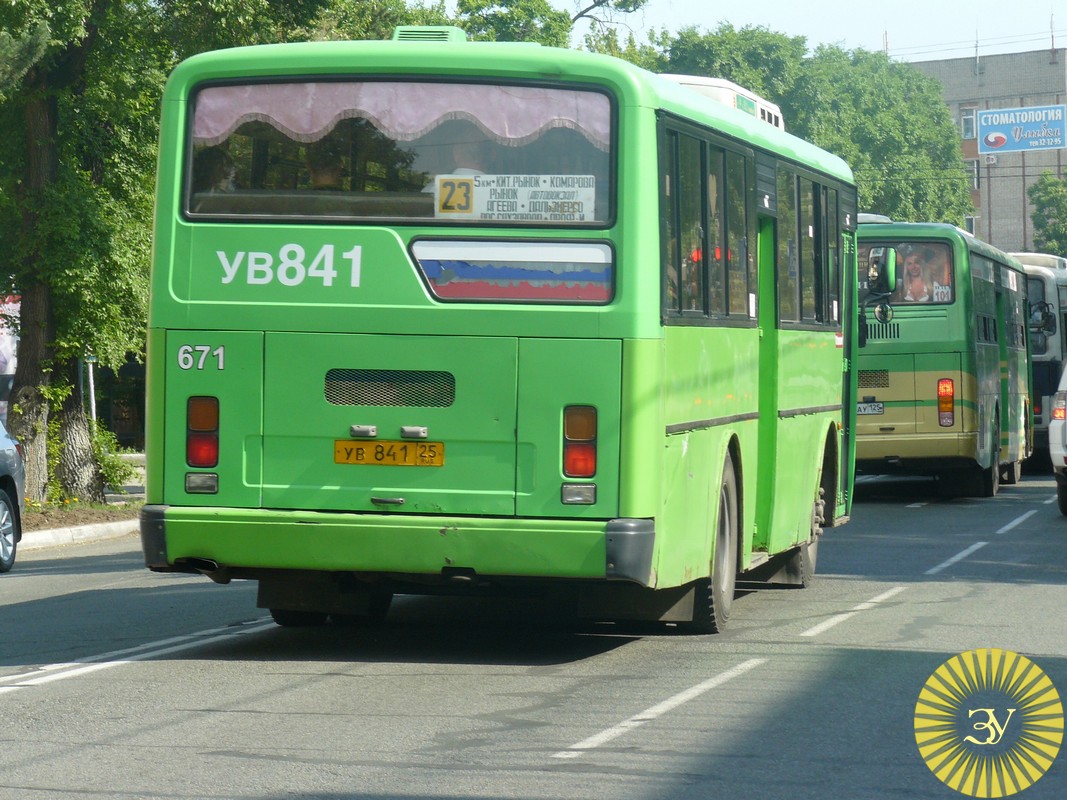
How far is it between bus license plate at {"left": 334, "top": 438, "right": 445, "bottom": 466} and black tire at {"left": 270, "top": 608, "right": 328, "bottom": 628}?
72.0 inches

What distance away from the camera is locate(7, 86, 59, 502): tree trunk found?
74.8ft

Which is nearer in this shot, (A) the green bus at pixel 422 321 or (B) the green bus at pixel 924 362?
(A) the green bus at pixel 422 321

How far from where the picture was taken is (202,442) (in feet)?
30.4

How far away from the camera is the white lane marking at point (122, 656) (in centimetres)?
885

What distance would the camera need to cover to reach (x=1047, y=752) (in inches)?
287

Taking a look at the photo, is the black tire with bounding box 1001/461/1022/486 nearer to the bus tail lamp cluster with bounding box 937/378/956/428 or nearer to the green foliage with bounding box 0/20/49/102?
the bus tail lamp cluster with bounding box 937/378/956/428

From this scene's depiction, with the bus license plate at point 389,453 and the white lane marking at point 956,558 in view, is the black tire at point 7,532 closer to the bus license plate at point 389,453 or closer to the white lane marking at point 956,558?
the white lane marking at point 956,558

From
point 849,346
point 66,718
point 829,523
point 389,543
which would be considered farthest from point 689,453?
point 849,346

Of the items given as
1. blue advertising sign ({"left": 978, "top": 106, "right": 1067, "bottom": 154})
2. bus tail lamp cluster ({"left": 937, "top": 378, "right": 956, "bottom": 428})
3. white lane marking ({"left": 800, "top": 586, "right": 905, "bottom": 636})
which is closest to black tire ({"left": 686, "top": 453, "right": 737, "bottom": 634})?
white lane marking ({"left": 800, "top": 586, "right": 905, "bottom": 636})

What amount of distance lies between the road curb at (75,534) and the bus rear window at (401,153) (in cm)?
1103

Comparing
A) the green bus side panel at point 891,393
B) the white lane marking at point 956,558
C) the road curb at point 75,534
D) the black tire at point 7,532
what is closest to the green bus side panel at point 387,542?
the white lane marking at point 956,558

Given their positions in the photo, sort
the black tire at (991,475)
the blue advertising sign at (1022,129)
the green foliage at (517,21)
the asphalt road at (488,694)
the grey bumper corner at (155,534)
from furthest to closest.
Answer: the blue advertising sign at (1022,129)
the green foliage at (517,21)
the black tire at (991,475)
the grey bumper corner at (155,534)
the asphalt road at (488,694)

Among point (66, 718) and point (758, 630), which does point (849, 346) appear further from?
point (66, 718)

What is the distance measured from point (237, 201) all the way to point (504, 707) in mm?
3031
